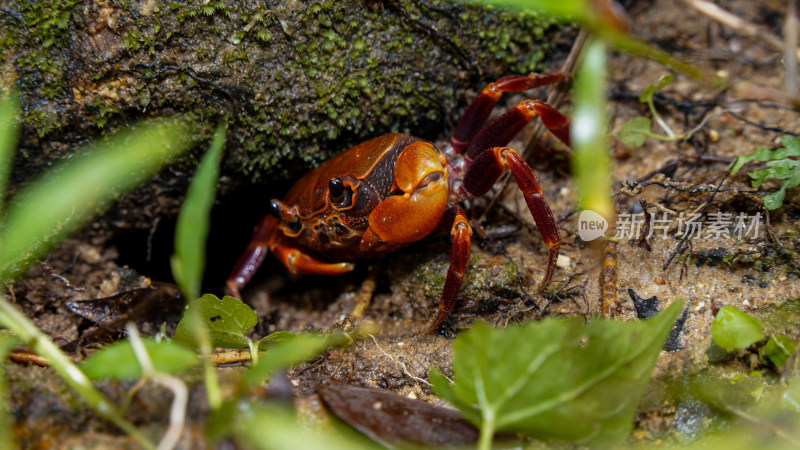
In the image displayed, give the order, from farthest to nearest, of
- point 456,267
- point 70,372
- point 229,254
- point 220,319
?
point 229,254 → point 456,267 → point 220,319 → point 70,372

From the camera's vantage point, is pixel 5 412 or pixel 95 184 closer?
pixel 5 412

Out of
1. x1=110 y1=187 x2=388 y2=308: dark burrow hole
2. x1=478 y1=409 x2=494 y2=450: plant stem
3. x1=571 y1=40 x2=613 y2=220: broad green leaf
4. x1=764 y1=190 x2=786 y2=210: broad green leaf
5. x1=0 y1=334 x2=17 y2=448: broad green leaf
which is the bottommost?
x1=110 y1=187 x2=388 y2=308: dark burrow hole

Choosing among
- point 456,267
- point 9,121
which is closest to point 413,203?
point 456,267

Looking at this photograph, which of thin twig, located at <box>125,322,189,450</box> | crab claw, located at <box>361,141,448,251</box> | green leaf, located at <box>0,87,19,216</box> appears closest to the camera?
thin twig, located at <box>125,322,189,450</box>

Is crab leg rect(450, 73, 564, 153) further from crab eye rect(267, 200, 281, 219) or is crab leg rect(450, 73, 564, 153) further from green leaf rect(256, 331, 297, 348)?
green leaf rect(256, 331, 297, 348)

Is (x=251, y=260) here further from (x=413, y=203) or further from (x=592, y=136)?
(x=592, y=136)

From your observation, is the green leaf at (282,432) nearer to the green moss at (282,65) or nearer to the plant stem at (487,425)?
the plant stem at (487,425)

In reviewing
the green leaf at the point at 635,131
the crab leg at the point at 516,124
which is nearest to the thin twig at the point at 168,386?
the crab leg at the point at 516,124

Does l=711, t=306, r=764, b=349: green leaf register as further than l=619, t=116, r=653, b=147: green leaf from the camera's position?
No

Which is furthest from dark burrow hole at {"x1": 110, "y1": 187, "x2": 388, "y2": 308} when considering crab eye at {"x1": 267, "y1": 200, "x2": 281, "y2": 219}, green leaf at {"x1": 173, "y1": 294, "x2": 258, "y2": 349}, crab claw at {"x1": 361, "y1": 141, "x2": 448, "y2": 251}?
green leaf at {"x1": 173, "y1": 294, "x2": 258, "y2": 349}
